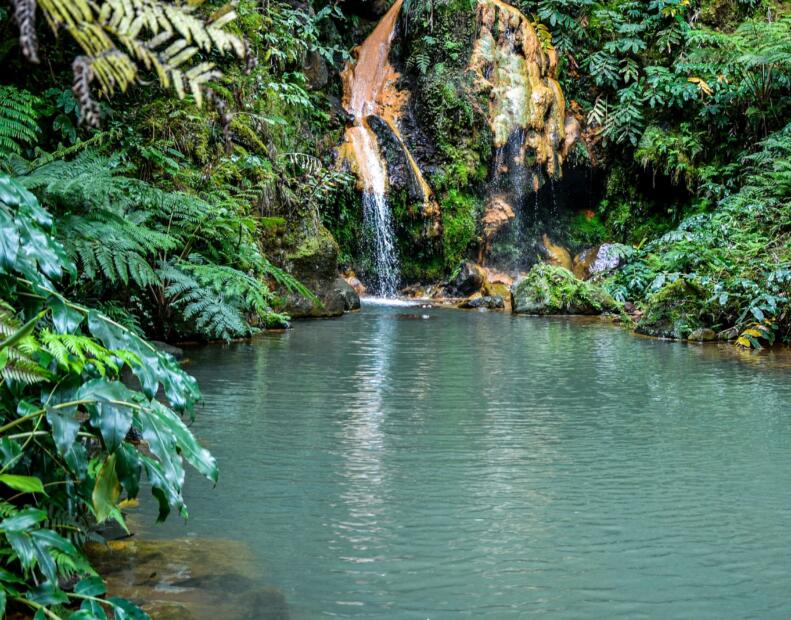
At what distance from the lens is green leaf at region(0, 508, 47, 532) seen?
185cm

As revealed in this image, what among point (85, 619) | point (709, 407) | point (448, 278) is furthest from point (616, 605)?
point (448, 278)

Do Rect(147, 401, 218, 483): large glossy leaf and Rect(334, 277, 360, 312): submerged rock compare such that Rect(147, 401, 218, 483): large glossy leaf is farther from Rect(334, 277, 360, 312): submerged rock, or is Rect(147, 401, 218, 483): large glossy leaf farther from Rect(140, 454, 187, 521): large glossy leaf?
Rect(334, 277, 360, 312): submerged rock

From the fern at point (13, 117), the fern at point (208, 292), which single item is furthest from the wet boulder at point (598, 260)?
the fern at point (13, 117)

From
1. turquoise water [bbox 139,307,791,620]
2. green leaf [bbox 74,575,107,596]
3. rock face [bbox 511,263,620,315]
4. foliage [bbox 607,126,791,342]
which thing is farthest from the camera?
rock face [bbox 511,263,620,315]

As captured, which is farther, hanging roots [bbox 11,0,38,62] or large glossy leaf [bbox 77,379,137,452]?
large glossy leaf [bbox 77,379,137,452]

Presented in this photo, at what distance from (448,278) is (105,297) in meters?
10.3

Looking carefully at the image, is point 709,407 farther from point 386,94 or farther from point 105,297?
point 386,94

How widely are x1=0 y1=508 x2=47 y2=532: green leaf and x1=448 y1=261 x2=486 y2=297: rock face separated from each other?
14413 mm

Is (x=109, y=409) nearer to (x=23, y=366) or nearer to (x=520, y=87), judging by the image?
(x=23, y=366)

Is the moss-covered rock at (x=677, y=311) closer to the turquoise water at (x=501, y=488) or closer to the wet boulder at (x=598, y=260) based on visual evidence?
the turquoise water at (x=501, y=488)

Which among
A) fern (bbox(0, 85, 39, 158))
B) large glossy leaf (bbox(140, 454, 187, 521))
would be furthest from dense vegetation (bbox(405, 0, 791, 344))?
large glossy leaf (bbox(140, 454, 187, 521))

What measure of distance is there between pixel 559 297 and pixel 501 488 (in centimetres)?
978

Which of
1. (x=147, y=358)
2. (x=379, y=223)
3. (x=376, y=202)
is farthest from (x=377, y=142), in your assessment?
(x=147, y=358)

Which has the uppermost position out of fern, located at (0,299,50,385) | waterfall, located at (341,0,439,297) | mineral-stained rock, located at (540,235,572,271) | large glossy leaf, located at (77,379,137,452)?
waterfall, located at (341,0,439,297)
